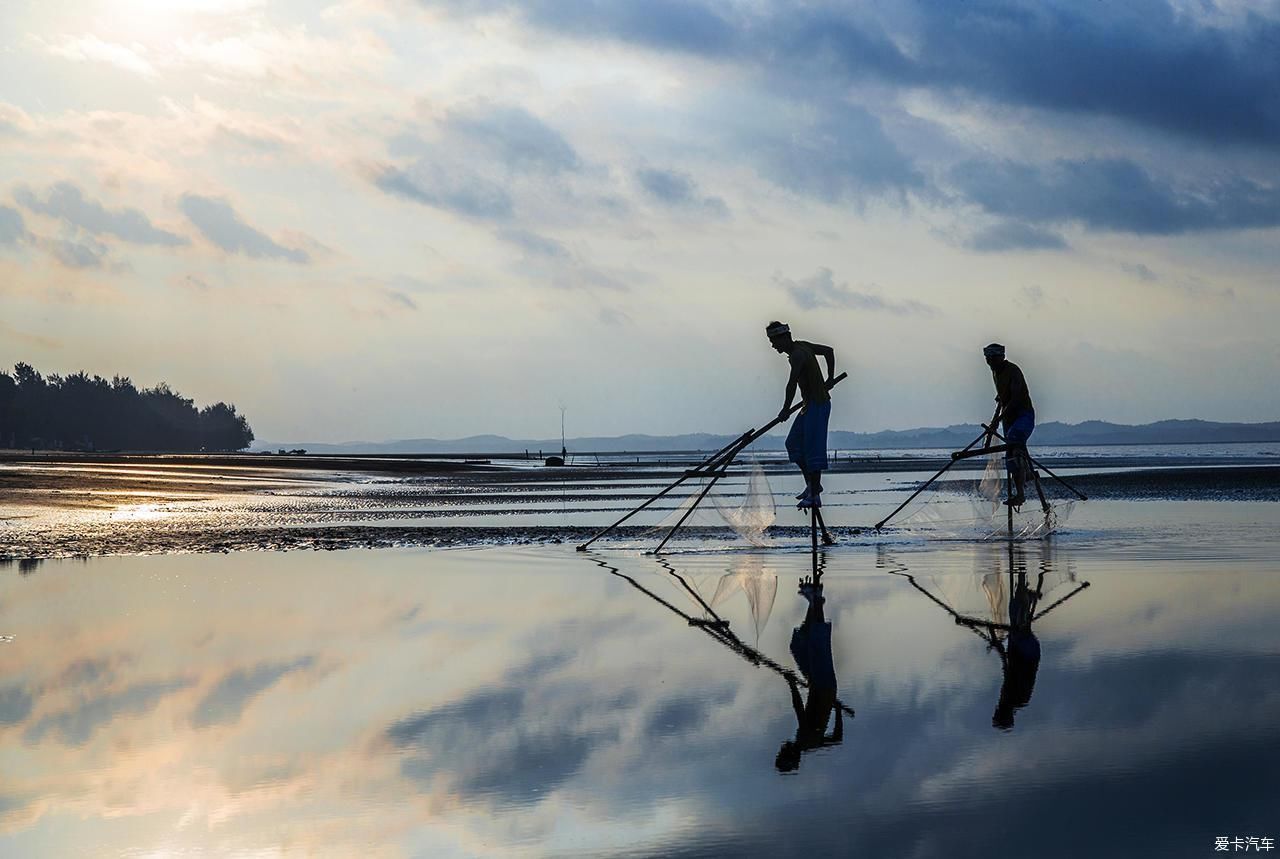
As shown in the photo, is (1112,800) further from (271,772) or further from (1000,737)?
(271,772)

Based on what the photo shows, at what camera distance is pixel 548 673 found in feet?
25.6

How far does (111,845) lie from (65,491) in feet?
112

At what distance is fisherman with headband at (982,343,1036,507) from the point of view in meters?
18.0

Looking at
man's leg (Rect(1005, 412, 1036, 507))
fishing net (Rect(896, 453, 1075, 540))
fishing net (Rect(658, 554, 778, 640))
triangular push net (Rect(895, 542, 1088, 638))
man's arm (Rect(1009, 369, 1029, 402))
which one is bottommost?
fishing net (Rect(658, 554, 778, 640))

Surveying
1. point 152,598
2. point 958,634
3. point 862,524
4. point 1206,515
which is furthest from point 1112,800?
point 1206,515

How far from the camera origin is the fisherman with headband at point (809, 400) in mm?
16141

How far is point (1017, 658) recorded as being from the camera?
794 cm

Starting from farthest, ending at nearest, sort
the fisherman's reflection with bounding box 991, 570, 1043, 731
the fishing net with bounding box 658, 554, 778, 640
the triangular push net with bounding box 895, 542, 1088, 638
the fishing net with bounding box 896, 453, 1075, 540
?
the fishing net with bounding box 896, 453, 1075, 540 → the fishing net with bounding box 658, 554, 778, 640 → the triangular push net with bounding box 895, 542, 1088, 638 → the fisherman's reflection with bounding box 991, 570, 1043, 731

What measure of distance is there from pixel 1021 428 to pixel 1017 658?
10767 millimetres

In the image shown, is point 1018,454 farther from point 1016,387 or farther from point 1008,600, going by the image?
point 1008,600

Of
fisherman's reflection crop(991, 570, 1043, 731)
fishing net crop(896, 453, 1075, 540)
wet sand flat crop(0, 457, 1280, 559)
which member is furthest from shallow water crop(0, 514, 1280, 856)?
wet sand flat crop(0, 457, 1280, 559)

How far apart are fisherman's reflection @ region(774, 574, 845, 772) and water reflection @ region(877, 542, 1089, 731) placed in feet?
2.71

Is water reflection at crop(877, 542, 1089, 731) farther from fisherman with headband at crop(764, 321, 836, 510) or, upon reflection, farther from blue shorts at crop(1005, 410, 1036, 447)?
blue shorts at crop(1005, 410, 1036, 447)
